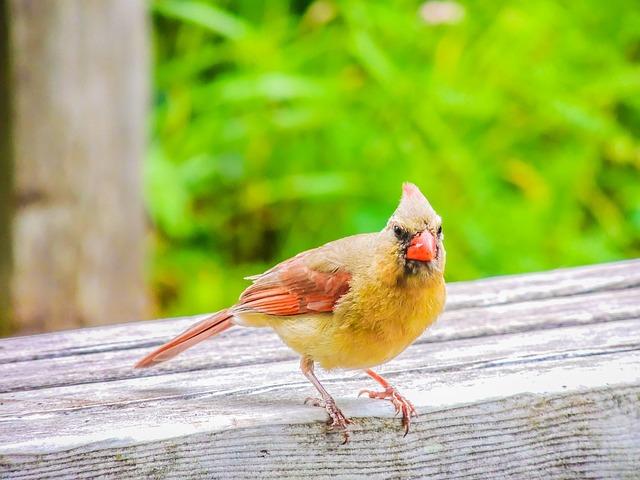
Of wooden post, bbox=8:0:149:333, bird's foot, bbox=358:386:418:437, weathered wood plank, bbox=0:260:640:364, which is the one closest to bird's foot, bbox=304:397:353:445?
bird's foot, bbox=358:386:418:437

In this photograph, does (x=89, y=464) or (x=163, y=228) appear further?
(x=163, y=228)

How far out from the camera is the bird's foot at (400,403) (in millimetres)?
2102

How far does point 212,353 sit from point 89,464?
2.67ft

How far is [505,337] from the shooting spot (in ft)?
8.82

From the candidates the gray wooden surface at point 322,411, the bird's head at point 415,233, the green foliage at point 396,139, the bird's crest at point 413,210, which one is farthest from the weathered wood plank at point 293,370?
A: the green foliage at point 396,139

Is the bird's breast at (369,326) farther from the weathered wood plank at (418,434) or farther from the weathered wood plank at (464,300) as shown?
the weathered wood plank at (464,300)

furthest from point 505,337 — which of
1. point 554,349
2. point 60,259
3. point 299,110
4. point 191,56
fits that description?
point 191,56

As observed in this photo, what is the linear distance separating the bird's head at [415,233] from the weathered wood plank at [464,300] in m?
0.30

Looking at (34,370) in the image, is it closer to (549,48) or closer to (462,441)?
(462,441)

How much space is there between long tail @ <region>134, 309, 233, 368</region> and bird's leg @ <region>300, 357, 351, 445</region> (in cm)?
25

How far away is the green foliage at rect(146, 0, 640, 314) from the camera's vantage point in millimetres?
4879

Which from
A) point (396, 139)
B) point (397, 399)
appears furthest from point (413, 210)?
point (396, 139)

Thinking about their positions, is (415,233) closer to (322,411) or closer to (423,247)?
(423,247)

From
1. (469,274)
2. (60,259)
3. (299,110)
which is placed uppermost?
(299,110)
